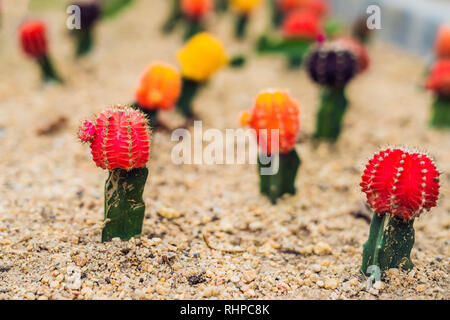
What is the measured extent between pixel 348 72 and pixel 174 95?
89 centimetres

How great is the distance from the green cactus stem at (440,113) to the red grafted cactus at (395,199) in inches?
63.2

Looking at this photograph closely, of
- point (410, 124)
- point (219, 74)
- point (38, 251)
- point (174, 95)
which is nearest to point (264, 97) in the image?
point (174, 95)

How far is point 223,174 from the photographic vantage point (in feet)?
8.28

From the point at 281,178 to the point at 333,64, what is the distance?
72 cm

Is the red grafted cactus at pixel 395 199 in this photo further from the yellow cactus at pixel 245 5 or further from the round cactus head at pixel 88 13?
the yellow cactus at pixel 245 5

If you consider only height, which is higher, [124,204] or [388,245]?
[124,204]

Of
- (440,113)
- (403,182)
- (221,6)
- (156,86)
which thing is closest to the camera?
(403,182)

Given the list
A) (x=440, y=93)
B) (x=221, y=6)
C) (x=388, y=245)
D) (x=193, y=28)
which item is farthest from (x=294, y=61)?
(x=388, y=245)

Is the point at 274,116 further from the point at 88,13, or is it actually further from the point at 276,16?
the point at 276,16

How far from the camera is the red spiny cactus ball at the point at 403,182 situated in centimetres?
149

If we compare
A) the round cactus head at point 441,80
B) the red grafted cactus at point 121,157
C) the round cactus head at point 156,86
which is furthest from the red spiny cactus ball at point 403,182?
the round cactus head at point 441,80

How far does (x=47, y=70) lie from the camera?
322 centimetres

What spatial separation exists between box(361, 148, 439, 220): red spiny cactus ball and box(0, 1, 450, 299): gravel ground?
0.10m

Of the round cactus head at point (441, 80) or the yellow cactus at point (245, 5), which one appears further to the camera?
the yellow cactus at point (245, 5)
